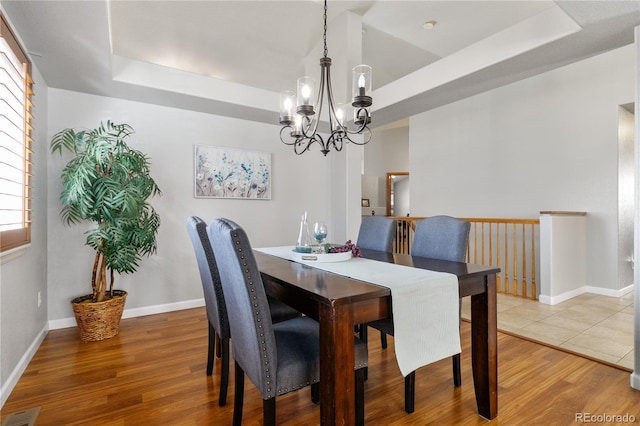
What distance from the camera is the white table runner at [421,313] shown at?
1.37 metres

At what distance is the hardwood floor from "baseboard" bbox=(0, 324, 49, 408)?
36mm

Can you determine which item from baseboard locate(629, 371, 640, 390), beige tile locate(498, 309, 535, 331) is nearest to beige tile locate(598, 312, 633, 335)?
beige tile locate(498, 309, 535, 331)

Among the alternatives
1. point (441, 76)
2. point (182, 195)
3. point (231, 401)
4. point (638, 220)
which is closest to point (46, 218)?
point (182, 195)

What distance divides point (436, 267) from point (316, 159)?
2962 mm

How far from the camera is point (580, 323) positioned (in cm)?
310

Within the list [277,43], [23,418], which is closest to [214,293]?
[23,418]

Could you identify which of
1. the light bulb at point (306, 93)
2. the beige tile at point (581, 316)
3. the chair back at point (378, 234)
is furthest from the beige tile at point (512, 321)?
the light bulb at point (306, 93)

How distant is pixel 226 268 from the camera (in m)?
1.39

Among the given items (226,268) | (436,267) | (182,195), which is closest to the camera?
(226,268)

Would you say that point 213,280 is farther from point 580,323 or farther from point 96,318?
point 580,323

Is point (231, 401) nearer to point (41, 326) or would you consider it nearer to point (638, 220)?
point (41, 326)

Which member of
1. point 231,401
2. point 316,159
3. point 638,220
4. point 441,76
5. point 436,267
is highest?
point 441,76

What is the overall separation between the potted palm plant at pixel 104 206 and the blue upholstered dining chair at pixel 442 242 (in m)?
2.12

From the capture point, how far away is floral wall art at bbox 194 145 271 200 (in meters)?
3.68
